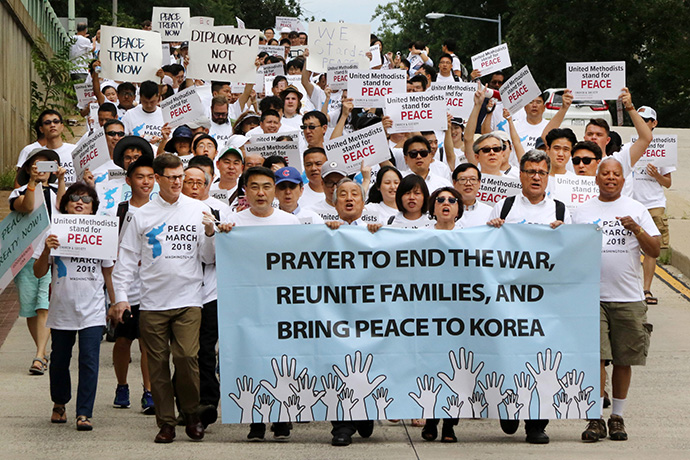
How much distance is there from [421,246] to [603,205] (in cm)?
140

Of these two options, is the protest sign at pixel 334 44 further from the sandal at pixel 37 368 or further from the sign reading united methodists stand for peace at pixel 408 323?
the sign reading united methodists stand for peace at pixel 408 323

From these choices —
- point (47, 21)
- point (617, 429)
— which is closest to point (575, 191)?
point (617, 429)

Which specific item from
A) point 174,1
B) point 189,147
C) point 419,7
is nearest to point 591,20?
point 174,1

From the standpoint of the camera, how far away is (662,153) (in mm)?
13562

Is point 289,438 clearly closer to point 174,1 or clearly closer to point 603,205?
point 603,205

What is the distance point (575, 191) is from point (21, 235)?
4.12 metres

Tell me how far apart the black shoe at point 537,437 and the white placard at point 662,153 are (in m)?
5.84

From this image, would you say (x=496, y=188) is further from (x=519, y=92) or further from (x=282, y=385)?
(x=519, y=92)

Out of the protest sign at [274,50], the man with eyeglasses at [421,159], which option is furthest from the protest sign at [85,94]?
the man with eyeglasses at [421,159]

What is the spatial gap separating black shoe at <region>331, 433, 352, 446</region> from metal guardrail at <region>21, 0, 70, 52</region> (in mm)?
21227

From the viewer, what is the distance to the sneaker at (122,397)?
9633 mm

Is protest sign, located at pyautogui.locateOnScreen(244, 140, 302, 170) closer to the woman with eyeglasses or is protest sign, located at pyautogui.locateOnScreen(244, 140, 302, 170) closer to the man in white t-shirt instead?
the woman with eyeglasses

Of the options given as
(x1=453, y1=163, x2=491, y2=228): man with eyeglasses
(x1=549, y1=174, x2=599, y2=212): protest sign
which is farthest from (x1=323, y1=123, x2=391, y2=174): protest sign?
(x1=549, y1=174, x2=599, y2=212): protest sign

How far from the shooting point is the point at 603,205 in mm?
8688
